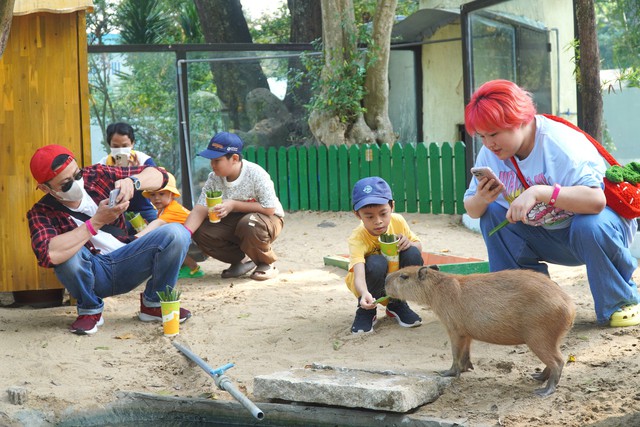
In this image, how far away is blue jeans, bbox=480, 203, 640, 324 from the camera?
502cm

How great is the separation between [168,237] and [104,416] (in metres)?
1.66

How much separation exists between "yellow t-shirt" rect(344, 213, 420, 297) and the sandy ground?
18.9 inches

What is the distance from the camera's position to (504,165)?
525 centimetres

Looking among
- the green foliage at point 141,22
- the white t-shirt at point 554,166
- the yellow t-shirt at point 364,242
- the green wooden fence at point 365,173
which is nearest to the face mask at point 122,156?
the yellow t-shirt at point 364,242

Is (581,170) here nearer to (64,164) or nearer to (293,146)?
(64,164)

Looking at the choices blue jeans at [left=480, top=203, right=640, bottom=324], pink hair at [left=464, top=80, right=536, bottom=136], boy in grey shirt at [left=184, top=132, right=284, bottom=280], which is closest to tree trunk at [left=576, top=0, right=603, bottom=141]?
boy in grey shirt at [left=184, top=132, right=284, bottom=280]

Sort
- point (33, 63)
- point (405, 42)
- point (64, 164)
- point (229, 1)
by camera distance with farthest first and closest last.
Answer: point (229, 1) < point (405, 42) < point (33, 63) < point (64, 164)

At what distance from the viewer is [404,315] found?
5766 mm

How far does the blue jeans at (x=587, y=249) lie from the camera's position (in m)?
5.02

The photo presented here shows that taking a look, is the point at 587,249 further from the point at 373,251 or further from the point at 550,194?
the point at 373,251

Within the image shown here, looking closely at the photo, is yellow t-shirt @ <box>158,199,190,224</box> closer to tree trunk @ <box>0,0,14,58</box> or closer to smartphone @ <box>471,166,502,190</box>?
tree trunk @ <box>0,0,14,58</box>

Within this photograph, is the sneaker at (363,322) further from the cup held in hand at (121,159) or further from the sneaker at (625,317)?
the cup held in hand at (121,159)

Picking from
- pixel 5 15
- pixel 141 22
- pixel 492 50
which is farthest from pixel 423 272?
pixel 141 22

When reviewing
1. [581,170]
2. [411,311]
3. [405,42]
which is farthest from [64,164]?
[405,42]
